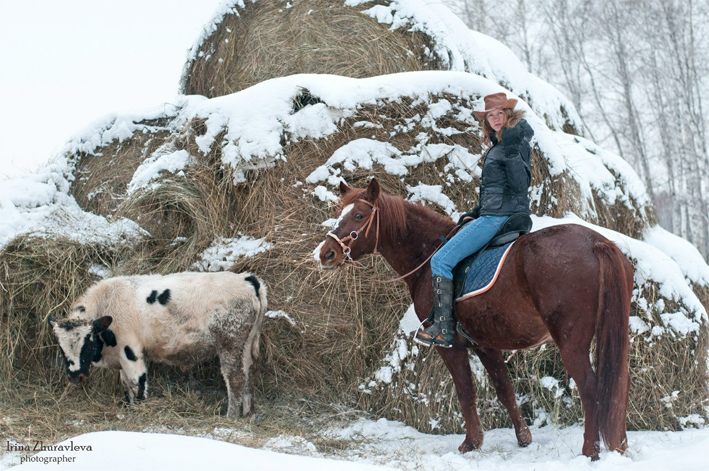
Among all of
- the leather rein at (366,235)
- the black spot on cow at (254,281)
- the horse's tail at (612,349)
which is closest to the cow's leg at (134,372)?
the black spot on cow at (254,281)

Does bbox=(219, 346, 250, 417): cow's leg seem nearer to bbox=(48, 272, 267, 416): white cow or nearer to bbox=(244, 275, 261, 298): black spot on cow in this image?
bbox=(48, 272, 267, 416): white cow

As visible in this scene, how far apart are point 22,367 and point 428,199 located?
4.79m

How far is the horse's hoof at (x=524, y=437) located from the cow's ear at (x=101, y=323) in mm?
4091

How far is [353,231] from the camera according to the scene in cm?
492

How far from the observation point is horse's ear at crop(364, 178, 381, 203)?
4.93m

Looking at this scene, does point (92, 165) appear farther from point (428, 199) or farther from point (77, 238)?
point (428, 199)

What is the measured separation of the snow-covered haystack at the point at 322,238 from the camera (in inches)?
221

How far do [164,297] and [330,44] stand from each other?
408cm

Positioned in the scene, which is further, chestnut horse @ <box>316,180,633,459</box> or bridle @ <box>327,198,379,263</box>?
bridle @ <box>327,198,379,263</box>

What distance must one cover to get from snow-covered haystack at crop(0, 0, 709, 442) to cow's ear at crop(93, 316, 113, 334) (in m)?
0.81

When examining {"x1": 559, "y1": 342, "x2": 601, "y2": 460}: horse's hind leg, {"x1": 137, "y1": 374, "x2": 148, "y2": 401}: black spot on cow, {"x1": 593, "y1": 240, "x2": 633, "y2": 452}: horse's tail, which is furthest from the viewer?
{"x1": 137, "y1": 374, "x2": 148, "y2": 401}: black spot on cow

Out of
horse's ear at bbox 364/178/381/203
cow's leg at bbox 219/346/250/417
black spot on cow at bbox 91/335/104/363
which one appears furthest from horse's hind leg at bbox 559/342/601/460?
black spot on cow at bbox 91/335/104/363

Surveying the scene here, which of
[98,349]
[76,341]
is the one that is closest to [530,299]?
[98,349]

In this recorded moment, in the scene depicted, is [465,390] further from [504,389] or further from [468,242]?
[468,242]
